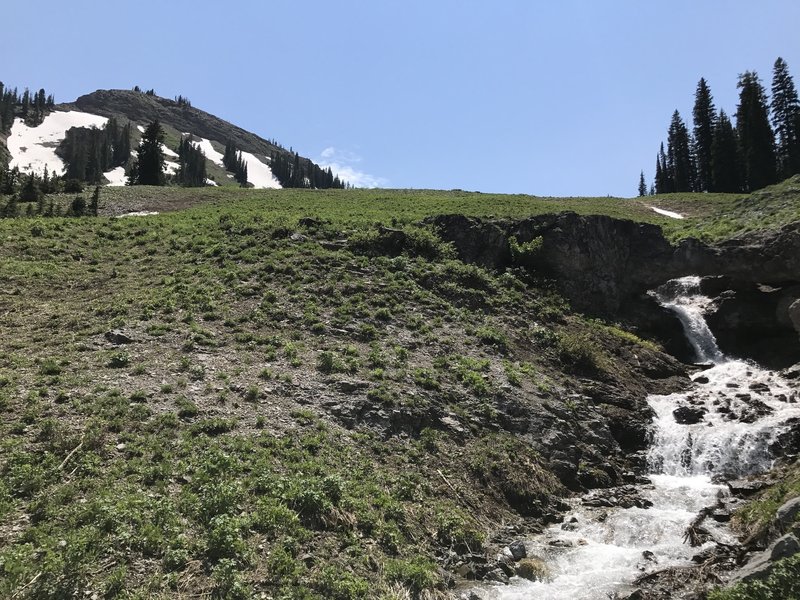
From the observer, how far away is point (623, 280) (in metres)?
30.0

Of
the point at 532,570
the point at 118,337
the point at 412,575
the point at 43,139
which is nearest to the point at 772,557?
the point at 532,570

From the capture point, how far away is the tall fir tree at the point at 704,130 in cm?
7524

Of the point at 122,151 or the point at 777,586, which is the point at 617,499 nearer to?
the point at 777,586

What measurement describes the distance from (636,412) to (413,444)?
1022 cm

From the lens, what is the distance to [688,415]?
1958 cm

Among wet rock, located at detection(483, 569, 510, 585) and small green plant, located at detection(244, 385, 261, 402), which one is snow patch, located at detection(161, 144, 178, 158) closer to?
small green plant, located at detection(244, 385, 261, 402)

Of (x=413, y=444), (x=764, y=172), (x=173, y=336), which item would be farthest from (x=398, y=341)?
(x=764, y=172)

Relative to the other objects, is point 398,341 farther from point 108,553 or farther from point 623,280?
point 623,280

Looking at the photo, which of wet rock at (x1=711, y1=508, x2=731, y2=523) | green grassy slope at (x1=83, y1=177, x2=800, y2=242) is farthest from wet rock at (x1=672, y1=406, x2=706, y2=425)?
green grassy slope at (x1=83, y1=177, x2=800, y2=242)

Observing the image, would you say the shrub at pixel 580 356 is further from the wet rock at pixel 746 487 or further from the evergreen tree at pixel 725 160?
the evergreen tree at pixel 725 160

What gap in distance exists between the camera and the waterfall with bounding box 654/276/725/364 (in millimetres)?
26547

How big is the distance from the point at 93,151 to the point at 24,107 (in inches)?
3117

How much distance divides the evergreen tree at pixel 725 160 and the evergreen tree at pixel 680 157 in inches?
490

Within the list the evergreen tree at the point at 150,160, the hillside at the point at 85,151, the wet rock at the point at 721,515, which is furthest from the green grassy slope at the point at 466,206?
the hillside at the point at 85,151
